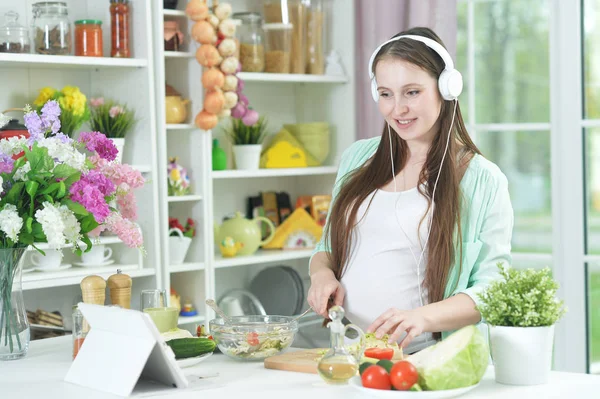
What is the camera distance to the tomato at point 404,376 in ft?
5.03

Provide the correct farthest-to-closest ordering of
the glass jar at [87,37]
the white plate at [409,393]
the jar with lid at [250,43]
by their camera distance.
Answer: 1. the jar with lid at [250,43]
2. the glass jar at [87,37]
3. the white plate at [409,393]

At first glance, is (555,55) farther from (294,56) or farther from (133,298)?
(133,298)

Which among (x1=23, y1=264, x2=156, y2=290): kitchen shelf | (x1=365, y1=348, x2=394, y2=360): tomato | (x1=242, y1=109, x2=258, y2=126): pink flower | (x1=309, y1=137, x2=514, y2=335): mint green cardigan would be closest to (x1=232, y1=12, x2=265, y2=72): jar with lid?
(x1=242, y1=109, x2=258, y2=126): pink flower

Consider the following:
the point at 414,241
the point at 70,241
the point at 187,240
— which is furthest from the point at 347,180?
the point at 187,240

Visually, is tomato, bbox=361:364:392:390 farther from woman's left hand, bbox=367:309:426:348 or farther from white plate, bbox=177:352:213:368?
white plate, bbox=177:352:213:368

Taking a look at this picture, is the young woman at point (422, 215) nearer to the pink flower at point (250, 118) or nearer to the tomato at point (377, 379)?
the tomato at point (377, 379)

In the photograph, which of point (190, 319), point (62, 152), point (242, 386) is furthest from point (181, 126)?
point (242, 386)

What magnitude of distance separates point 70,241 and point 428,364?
85 centimetres

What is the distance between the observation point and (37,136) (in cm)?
201

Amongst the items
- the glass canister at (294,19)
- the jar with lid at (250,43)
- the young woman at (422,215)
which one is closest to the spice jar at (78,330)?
the young woman at (422,215)

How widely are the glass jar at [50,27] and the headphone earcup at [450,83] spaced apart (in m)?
1.59

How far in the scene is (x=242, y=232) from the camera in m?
3.74

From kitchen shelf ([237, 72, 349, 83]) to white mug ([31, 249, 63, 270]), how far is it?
101 cm

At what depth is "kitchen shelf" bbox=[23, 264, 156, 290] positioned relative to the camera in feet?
10.2
